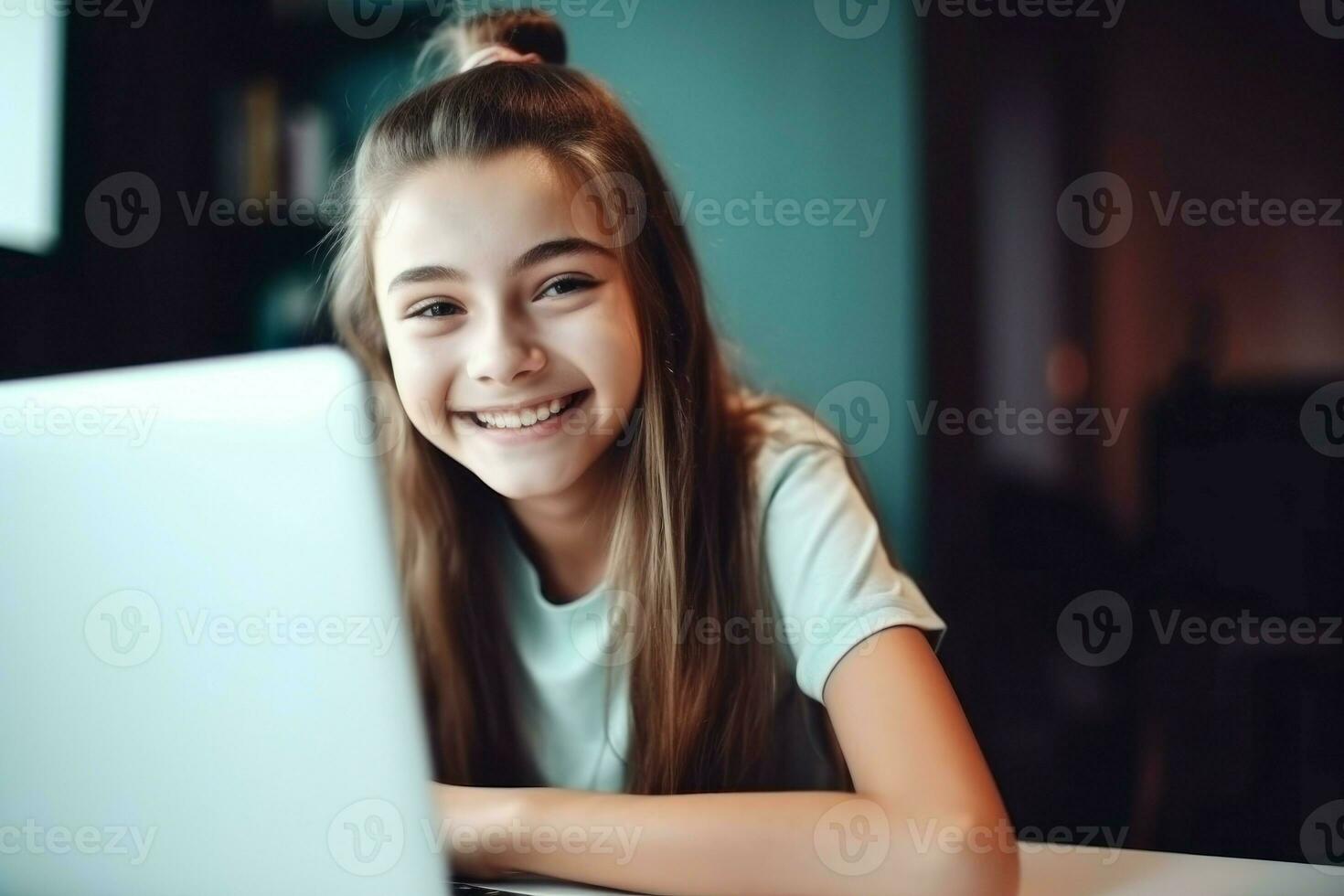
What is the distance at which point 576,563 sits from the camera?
3.51 feet

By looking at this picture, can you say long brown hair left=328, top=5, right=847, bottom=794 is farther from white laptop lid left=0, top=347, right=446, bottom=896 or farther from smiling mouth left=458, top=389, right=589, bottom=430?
white laptop lid left=0, top=347, right=446, bottom=896

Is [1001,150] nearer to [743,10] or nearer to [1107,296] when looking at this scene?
[1107,296]

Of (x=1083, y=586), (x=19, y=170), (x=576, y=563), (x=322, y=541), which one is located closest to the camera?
(x=322, y=541)

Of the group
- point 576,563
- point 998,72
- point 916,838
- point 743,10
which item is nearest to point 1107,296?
point 998,72

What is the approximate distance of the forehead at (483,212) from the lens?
0.90 metres

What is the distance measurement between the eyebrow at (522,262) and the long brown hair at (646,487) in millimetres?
60

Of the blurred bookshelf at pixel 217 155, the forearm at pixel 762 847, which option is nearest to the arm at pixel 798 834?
the forearm at pixel 762 847

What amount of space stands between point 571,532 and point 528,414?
0.16 metres

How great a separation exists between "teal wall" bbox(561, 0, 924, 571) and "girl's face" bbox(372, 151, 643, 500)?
0.52m

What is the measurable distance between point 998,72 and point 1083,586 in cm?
72

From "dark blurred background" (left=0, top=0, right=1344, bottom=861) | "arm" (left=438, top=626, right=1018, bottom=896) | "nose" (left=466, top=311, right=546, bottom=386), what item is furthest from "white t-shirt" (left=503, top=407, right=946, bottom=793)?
"dark blurred background" (left=0, top=0, right=1344, bottom=861)

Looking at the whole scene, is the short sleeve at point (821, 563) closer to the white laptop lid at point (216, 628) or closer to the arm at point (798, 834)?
the arm at point (798, 834)

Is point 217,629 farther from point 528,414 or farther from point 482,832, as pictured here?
point 528,414

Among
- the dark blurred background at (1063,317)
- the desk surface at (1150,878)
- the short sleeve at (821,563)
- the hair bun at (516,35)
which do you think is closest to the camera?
the desk surface at (1150,878)
